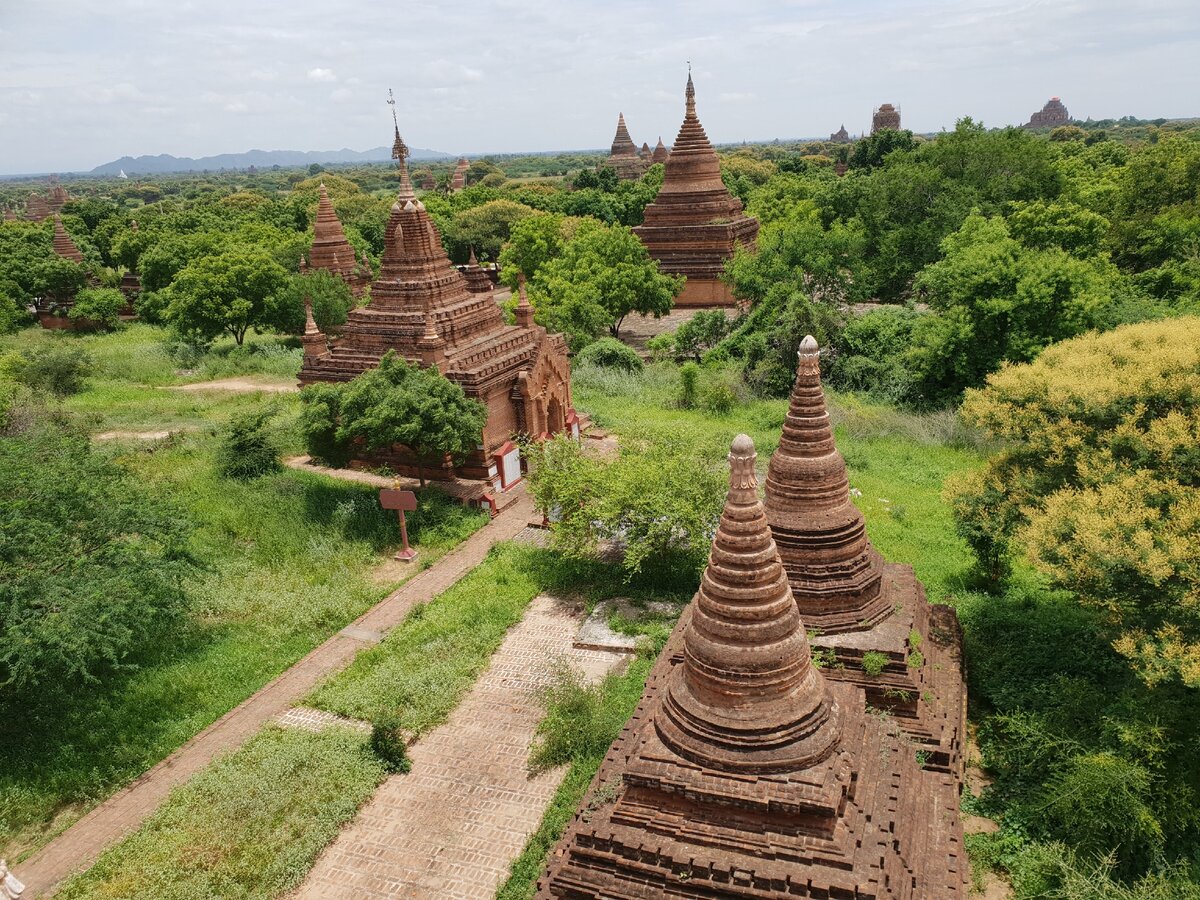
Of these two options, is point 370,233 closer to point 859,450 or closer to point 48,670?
point 859,450

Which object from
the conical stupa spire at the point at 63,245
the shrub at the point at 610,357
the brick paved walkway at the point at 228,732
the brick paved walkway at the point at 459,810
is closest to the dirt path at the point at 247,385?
the shrub at the point at 610,357

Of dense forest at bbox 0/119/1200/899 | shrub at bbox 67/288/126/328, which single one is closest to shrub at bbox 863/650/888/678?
dense forest at bbox 0/119/1200/899

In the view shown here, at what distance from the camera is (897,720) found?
11.2 meters

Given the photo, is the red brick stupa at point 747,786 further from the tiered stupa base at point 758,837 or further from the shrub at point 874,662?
the shrub at point 874,662

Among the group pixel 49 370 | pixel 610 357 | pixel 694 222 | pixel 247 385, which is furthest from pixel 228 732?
pixel 694 222

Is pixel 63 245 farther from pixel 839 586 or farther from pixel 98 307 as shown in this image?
pixel 839 586

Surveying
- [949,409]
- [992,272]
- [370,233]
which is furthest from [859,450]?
[370,233]

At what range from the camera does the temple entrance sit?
2612 cm

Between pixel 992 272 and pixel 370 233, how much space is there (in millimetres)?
51948

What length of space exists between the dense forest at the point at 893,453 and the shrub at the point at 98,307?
19 cm

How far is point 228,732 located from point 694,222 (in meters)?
36.9

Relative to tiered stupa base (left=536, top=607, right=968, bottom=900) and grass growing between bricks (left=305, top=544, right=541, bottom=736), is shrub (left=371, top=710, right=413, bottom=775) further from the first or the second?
tiered stupa base (left=536, top=607, right=968, bottom=900)

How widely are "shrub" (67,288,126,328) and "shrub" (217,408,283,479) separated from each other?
30795mm

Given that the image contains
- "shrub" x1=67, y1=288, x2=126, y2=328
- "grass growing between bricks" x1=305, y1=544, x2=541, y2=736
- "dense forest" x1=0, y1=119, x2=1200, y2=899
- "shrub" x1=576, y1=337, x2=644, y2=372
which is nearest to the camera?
"dense forest" x1=0, y1=119, x2=1200, y2=899
